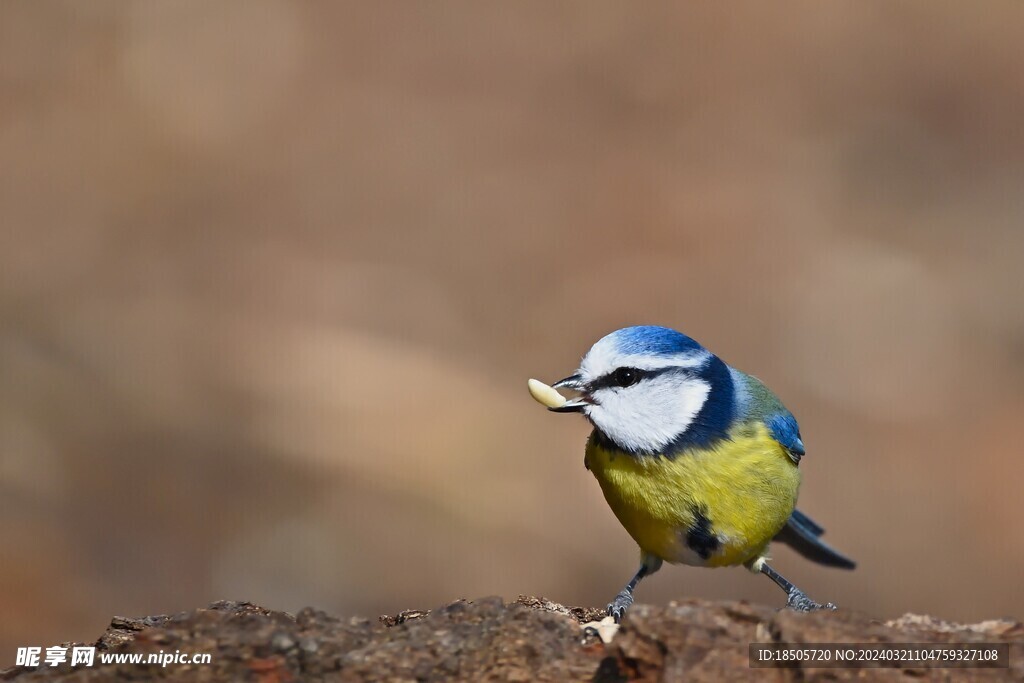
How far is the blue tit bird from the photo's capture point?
4.76m

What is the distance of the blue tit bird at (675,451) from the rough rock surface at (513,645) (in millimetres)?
1213

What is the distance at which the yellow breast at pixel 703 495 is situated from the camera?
475 cm

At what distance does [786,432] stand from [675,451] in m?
0.69

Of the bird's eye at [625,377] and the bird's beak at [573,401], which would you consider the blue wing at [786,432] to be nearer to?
the bird's eye at [625,377]

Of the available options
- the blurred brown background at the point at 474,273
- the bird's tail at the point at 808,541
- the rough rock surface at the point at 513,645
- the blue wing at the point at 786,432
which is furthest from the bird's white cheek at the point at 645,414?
the blurred brown background at the point at 474,273

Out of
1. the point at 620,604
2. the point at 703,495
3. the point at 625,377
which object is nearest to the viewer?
the point at 703,495

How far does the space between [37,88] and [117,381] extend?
439 centimetres

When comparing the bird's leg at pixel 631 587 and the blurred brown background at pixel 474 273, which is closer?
the bird's leg at pixel 631 587

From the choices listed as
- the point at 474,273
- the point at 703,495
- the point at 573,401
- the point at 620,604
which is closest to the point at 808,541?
the point at 620,604

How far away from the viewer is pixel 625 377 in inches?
191

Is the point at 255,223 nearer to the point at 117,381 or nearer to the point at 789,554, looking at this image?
the point at 117,381

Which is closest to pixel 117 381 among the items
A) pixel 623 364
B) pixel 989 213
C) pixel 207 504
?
pixel 207 504

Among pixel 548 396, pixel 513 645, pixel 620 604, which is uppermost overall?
pixel 548 396

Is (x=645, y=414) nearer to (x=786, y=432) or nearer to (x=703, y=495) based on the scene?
(x=703, y=495)
